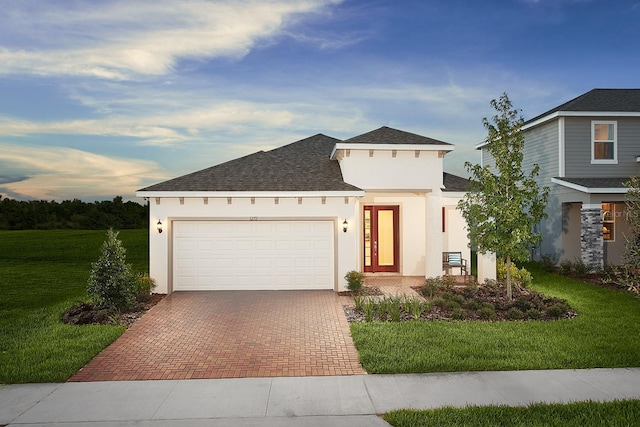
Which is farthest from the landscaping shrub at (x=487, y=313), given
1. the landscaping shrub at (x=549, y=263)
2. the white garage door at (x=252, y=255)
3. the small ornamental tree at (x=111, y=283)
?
the landscaping shrub at (x=549, y=263)

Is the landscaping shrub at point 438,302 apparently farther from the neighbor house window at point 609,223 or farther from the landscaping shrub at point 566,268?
the neighbor house window at point 609,223

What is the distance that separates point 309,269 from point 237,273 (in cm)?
222

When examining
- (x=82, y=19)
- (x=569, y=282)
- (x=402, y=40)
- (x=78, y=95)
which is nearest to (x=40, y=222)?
(x=78, y=95)

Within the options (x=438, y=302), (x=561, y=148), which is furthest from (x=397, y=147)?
(x=561, y=148)

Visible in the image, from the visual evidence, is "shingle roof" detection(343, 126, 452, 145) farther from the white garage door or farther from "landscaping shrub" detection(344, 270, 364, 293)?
"landscaping shrub" detection(344, 270, 364, 293)

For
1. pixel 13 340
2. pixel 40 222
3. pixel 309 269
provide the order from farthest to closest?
pixel 40 222 → pixel 309 269 → pixel 13 340

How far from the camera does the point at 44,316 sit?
1135cm

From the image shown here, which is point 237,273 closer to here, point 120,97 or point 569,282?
point 120,97

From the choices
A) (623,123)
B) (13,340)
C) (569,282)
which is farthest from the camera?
(623,123)

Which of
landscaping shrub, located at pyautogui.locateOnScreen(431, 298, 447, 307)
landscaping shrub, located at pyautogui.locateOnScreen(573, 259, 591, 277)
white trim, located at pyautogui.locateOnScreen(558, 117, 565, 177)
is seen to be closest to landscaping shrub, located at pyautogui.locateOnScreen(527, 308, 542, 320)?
landscaping shrub, located at pyautogui.locateOnScreen(431, 298, 447, 307)

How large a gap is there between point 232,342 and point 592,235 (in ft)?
48.2

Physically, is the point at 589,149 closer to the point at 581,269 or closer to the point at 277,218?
the point at 581,269

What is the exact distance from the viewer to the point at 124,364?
7.61 meters

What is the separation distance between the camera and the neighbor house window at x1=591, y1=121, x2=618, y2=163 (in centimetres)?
1861
